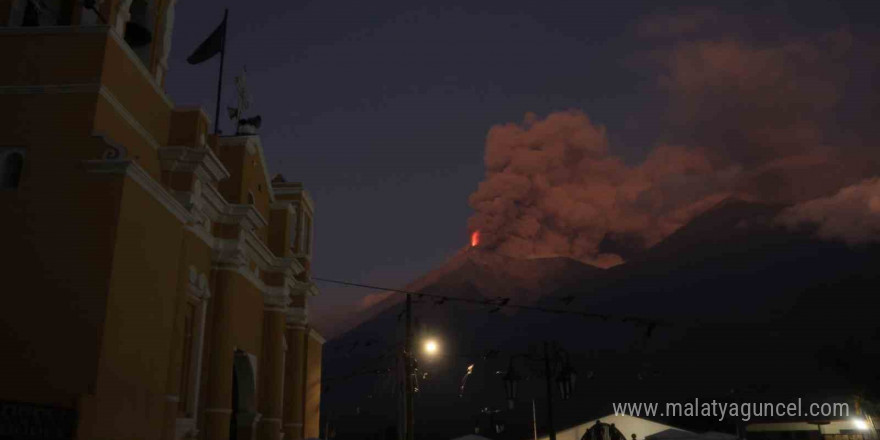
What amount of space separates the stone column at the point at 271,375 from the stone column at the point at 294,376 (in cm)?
236

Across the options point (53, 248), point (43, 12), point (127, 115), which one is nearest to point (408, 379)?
point (127, 115)

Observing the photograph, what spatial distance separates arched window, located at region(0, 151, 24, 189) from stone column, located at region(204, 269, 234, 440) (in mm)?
6457

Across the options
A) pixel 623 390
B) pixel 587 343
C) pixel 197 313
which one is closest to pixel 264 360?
pixel 197 313

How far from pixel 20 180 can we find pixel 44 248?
4.57 feet

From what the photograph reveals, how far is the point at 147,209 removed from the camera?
13141mm

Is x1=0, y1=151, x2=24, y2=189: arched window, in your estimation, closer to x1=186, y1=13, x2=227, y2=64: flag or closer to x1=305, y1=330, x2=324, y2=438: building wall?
x1=186, y1=13, x2=227, y2=64: flag

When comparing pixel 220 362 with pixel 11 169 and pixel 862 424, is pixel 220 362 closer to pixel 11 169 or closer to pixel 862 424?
pixel 11 169

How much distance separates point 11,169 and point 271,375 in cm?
1153

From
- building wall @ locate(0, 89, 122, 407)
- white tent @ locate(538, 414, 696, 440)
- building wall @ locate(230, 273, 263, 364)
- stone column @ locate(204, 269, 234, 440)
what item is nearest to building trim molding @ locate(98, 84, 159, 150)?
building wall @ locate(0, 89, 122, 407)

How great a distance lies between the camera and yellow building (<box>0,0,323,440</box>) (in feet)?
36.8

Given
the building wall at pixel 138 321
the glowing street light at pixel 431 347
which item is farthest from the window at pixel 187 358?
the glowing street light at pixel 431 347

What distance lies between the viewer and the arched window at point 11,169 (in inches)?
483

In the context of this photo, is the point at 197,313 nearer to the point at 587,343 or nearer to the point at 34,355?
the point at 34,355

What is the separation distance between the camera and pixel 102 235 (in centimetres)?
1186
